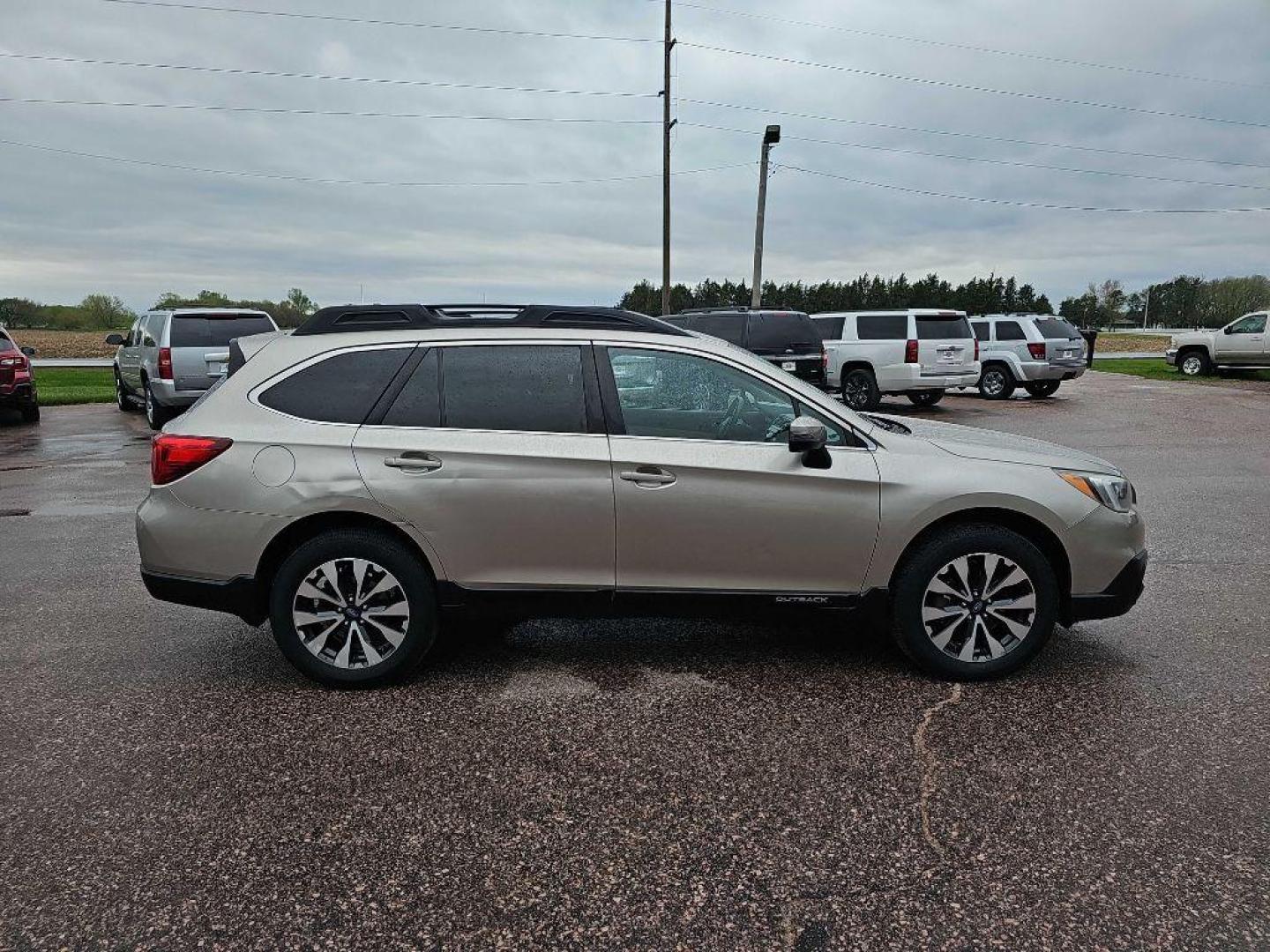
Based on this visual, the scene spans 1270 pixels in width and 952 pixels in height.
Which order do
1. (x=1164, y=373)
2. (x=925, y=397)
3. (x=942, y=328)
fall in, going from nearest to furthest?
1. (x=942, y=328)
2. (x=925, y=397)
3. (x=1164, y=373)

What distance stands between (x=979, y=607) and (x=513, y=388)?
2362 millimetres

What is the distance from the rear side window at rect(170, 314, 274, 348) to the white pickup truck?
26.7 metres

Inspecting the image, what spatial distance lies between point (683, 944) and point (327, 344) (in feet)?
10.2

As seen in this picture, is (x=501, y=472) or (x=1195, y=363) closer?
(x=501, y=472)

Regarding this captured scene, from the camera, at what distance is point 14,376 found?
15609 millimetres

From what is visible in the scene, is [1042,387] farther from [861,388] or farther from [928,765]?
[928,765]

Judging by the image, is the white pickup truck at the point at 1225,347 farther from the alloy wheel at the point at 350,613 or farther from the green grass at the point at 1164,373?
the alloy wheel at the point at 350,613

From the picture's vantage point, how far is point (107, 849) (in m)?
2.88

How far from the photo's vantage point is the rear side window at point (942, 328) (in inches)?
711

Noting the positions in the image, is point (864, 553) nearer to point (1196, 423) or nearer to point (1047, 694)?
point (1047, 694)

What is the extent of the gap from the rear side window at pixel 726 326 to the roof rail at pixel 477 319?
10.8 metres

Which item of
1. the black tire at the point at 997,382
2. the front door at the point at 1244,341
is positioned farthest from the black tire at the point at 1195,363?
the black tire at the point at 997,382

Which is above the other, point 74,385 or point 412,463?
point 412,463

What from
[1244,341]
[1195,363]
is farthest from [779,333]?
[1195,363]
